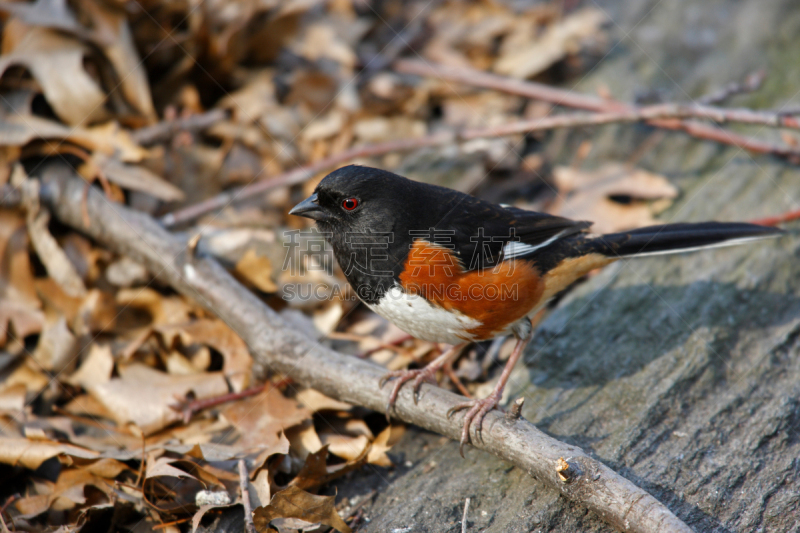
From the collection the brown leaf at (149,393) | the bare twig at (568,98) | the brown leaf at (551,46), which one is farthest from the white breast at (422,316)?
the brown leaf at (551,46)

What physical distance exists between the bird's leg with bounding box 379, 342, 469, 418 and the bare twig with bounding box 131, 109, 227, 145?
6.84 feet

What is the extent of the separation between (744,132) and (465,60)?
1984mm

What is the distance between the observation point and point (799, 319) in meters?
2.47

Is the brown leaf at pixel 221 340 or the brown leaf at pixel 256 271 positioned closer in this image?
the brown leaf at pixel 221 340

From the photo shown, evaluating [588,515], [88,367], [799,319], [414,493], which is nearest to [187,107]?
[88,367]

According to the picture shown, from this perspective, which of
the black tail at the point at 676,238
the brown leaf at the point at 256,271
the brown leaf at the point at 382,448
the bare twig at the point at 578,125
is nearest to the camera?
the brown leaf at the point at 382,448

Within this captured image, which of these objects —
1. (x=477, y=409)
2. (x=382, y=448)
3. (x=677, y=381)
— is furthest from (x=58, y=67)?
(x=677, y=381)

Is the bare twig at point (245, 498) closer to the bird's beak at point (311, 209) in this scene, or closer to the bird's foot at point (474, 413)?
the bird's foot at point (474, 413)

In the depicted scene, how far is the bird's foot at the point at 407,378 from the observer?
7.32ft

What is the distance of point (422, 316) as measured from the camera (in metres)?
2.29

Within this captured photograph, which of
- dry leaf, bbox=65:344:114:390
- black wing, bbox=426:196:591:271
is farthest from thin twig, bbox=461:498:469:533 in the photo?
dry leaf, bbox=65:344:114:390

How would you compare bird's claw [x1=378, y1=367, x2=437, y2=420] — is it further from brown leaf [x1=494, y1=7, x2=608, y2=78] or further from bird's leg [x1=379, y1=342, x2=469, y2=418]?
brown leaf [x1=494, y1=7, x2=608, y2=78]

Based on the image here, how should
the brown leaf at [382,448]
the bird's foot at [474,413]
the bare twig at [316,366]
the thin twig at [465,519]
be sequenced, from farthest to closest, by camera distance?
the brown leaf at [382,448]
the bird's foot at [474,413]
the thin twig at [465,519]
the bare twig at [316,366]

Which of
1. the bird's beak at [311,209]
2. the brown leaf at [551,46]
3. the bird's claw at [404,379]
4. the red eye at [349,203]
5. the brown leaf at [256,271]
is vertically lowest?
the bird's claw at [404,379]
